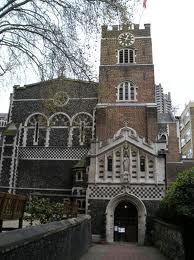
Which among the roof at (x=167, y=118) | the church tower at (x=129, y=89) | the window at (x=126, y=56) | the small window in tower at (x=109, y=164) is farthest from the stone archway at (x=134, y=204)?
the roof at (x=167, y=118)

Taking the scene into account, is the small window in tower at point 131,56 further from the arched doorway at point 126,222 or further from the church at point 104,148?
the arched doorway at point 126,222

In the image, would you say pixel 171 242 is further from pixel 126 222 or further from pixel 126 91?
pixel 126 91

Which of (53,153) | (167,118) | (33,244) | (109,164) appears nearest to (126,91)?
(109,164)

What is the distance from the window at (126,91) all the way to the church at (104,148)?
96mm

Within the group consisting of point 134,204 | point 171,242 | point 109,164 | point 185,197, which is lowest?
point 171,242

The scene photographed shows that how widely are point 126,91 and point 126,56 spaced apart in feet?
13.6

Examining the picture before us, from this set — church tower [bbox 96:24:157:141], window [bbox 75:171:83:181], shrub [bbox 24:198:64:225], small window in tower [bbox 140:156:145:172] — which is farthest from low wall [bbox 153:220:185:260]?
church tower [bbox 96:24:157:141]

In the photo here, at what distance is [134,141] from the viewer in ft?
82.1

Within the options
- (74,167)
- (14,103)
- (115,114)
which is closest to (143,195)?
(74,167)

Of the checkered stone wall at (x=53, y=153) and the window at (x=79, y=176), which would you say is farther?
the checkered stone wall at (x=53, y=153)

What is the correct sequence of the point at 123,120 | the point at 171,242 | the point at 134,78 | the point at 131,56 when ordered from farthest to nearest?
the point at 131,56 → the point at 134,78 → the point at 123,120 → the point at 171,242

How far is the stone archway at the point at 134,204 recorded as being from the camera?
75.8 ft

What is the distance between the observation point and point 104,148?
25047 mm

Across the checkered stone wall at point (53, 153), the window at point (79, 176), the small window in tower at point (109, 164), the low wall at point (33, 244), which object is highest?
the checkered stone wall at point (53, 153)
